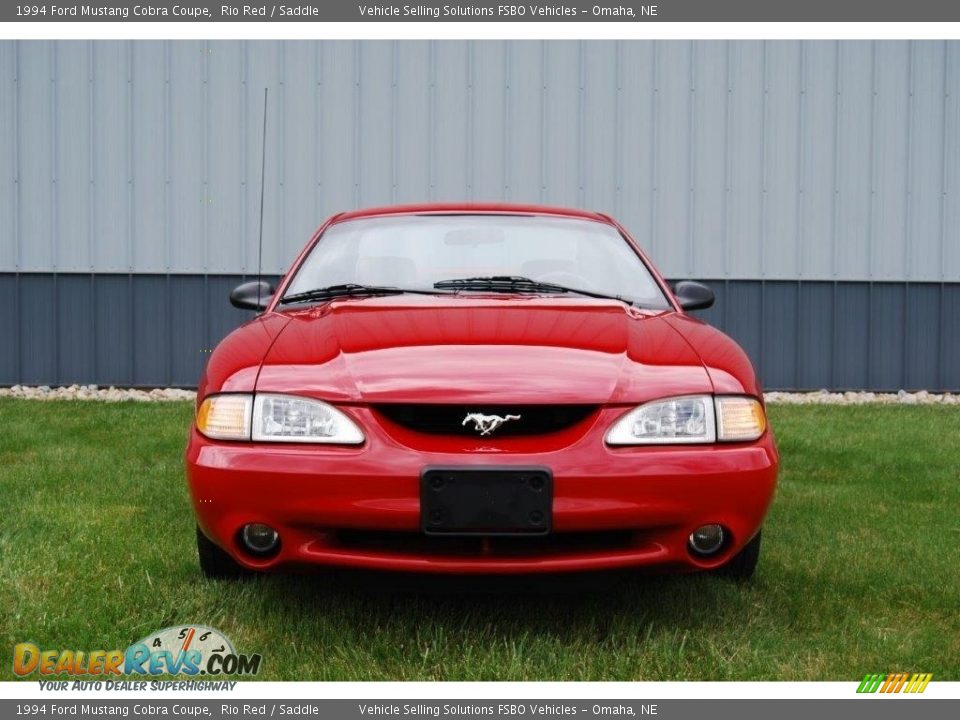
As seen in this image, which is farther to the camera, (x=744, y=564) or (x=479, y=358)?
(x=744, y=564)

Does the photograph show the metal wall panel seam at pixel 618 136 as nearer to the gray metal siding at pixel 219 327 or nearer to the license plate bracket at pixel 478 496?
the gray metal siding at pixel 219 327

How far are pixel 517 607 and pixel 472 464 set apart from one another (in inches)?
33.7

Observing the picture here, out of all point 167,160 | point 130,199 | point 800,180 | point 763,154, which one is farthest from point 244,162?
point 800,180

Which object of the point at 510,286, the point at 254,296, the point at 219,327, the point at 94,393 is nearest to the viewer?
the point at 510,286

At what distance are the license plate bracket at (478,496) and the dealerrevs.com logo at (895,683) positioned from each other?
0.97 meters

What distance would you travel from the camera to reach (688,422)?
100 inches

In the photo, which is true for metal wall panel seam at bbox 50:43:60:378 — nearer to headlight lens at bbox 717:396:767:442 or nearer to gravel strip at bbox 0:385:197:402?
gravel strip at bbox 0:385:197:402

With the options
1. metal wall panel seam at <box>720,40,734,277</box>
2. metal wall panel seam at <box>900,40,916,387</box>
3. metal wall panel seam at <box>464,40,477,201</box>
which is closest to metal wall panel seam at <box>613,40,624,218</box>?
metal wall panel seam at <box>720,40,734,277</box>

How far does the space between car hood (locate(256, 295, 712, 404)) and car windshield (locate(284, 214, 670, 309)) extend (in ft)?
1.64

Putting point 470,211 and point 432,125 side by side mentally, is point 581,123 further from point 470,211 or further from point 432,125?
point 470,211

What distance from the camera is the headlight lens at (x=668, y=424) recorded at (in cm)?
247

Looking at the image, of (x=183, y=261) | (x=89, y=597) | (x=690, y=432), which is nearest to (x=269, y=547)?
(x=89, y=597)

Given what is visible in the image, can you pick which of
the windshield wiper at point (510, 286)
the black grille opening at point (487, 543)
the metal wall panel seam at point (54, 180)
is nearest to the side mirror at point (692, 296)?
the windshield wiper at point (510, 286)

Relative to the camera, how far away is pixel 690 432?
2.54 meters
